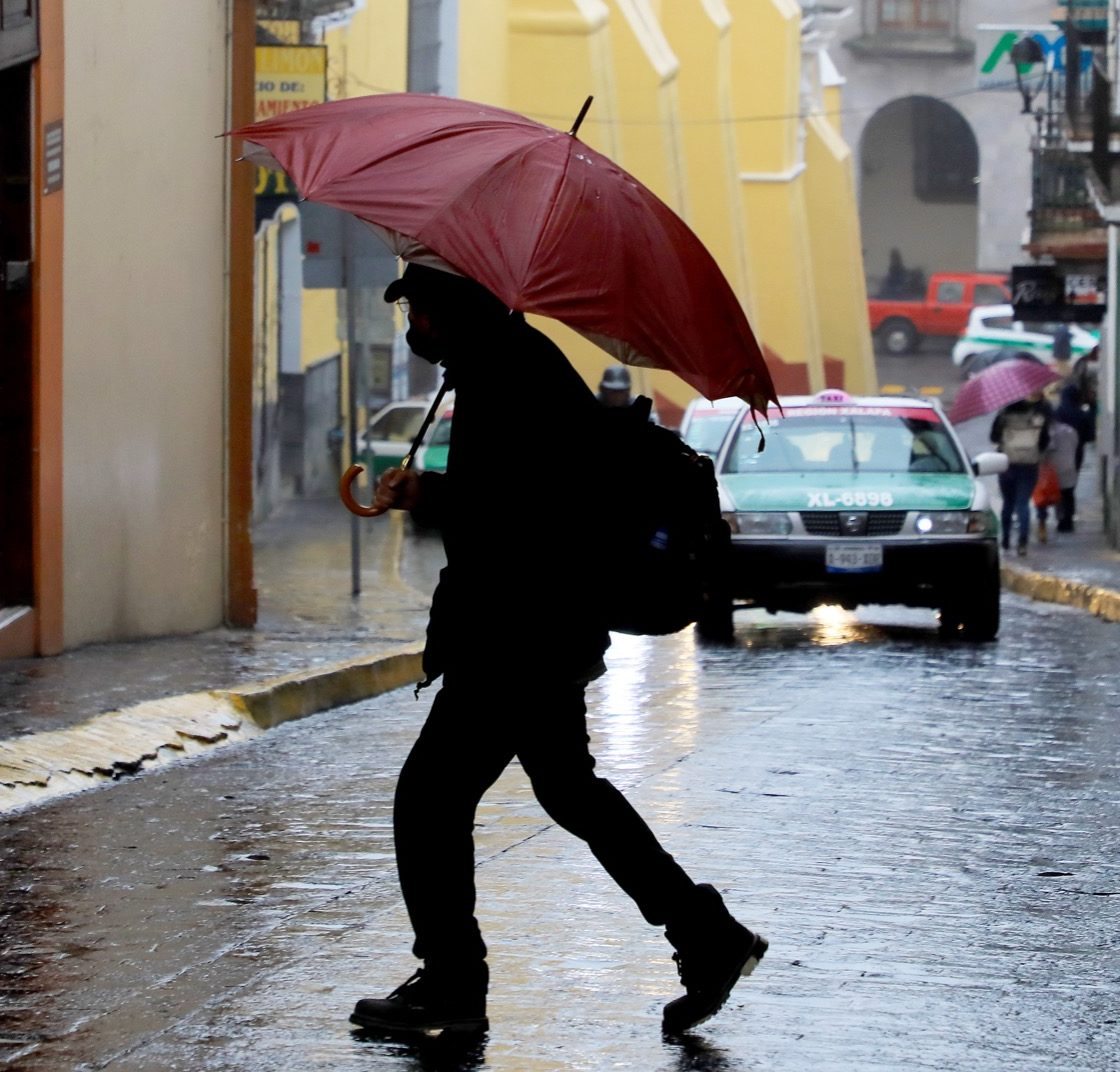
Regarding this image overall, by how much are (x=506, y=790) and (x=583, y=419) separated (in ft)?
13.0

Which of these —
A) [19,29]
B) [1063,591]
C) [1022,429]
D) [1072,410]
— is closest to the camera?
[19,29]

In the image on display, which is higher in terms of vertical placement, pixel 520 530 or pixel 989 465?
pixel 520 530

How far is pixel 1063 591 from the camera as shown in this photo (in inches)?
776

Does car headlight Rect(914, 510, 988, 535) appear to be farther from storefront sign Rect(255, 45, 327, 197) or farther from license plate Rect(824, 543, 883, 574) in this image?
storefront sign Rect(255, 45, 327, 197)

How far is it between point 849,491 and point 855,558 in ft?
1.75

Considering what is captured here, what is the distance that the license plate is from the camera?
14.7 m

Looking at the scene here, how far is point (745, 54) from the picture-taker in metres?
53.9

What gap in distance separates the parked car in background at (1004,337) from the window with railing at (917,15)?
14.0 metres

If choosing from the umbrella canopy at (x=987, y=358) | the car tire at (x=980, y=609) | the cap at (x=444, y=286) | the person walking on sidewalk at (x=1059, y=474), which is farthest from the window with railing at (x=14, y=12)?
the umbrella canopy at (x=987, y=358)

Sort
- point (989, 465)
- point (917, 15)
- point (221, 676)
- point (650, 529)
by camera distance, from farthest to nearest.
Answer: point (917, 15)
point (989, 465)
point (221, 676)
point (650, 529)

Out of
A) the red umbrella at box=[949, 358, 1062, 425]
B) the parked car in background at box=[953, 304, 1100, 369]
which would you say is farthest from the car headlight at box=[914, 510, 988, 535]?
the parked car in background at box=[953, 304, 1100, 369]

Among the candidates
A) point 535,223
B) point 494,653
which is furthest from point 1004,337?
point 494,653

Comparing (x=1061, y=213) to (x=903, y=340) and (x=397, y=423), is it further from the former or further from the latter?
(x=903, y=340)

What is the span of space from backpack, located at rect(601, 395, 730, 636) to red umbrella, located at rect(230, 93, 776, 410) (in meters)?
0.23
